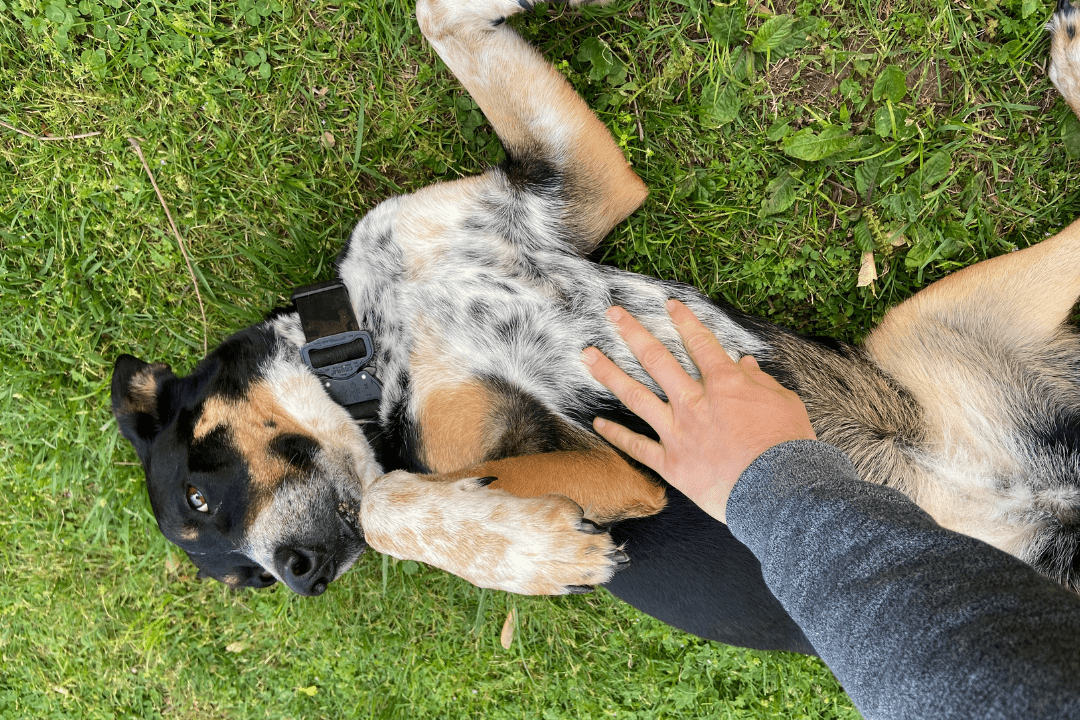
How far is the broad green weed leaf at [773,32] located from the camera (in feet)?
10.3

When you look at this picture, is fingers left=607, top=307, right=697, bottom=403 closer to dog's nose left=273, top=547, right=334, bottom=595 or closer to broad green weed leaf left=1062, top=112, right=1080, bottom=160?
dog's nose left=273, top=547, right=334, bottom=595

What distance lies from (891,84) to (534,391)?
2380 mm

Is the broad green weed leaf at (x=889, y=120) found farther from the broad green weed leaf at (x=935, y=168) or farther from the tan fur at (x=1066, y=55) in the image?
the tan fur at (x=1066, y=55)

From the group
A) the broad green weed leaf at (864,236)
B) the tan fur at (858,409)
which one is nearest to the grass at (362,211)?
the broad green weed leaf at (864,236)

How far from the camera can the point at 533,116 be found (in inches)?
117

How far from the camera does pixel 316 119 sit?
354 cm

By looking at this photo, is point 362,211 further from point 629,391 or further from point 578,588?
point 578,588

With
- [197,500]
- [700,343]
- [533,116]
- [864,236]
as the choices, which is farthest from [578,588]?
[864,236]

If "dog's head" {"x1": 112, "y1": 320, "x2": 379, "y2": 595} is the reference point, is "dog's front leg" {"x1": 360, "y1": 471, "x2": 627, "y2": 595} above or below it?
above

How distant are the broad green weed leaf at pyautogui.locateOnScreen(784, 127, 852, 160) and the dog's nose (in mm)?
3013

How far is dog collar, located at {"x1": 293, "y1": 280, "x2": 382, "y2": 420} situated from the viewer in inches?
113

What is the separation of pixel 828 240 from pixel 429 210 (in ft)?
6.99

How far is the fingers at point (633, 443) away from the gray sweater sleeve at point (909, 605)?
641 mm

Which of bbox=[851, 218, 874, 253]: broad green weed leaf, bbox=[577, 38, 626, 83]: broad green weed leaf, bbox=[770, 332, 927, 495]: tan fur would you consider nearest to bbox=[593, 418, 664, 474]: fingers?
bbox=[770, 332, 927, 495]: tan fur
